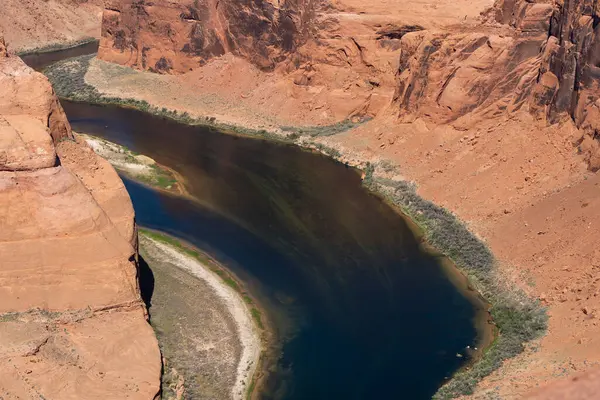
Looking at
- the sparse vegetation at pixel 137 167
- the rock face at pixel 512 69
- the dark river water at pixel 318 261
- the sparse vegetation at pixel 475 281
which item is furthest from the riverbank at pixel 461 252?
the sparse vegetation at pixel 137 167

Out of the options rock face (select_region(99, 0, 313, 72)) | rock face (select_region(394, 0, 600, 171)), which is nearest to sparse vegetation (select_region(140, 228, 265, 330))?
rock face (select_region(394, 0, 600, 171))

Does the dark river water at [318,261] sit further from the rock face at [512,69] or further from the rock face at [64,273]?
the rock face at [512,69]

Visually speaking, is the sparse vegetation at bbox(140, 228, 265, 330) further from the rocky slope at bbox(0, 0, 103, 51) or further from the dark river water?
the rocky slope at bbox(0, 0, 103, 51)

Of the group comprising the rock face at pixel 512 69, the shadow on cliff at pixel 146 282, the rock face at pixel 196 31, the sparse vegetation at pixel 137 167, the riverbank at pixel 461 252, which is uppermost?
the rock face at pixel 512 69

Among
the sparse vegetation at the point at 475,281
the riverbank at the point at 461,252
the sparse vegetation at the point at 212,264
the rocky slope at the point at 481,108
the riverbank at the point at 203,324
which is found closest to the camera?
the riverbank at the point at 203,324

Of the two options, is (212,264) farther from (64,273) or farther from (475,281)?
(475,281)

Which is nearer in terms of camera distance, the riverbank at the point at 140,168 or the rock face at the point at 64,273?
the rock face at the point at 64,273

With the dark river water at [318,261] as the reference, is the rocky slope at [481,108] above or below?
above

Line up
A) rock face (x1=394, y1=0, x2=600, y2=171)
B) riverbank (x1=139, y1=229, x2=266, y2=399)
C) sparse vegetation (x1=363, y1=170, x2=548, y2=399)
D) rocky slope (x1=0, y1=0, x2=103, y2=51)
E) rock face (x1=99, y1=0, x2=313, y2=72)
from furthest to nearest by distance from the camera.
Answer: rocky slope (x1=0, y1=0, x2=103, y2=51), rock face (x1=99, y1=0, x2=313, y2=72), rock face (x1=394, y1=0, x2=600, y2=171), sparse vegetation (x1=363, y1=170, x2=548, y2=399), riverbank (x1=139, y1=229, x2=266, y2=399)
